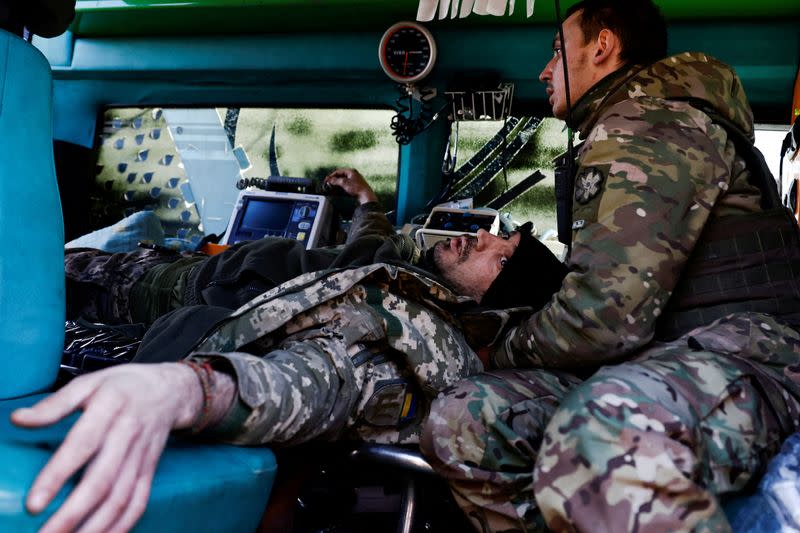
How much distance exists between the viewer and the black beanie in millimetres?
1842

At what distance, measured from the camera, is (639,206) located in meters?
1.39

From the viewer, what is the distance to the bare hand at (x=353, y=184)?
2.87 metres

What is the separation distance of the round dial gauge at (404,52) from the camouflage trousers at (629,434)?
2142 mm

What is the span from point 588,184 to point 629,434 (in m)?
0.64

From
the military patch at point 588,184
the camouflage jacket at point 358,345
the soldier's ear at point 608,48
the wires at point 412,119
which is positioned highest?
the soldier's ear at point 608,48

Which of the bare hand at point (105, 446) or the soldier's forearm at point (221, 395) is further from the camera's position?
the soldier's forearm at point (221, 395)

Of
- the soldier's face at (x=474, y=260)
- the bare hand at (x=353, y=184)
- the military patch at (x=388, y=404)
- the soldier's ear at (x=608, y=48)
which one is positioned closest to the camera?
the military patch at (x=388, y=404)

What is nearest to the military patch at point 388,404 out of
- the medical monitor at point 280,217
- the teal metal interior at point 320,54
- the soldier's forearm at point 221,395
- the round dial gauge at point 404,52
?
the soldier's forearm at point 221,395

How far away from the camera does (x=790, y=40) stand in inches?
115

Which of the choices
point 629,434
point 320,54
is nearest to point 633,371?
point 629,434

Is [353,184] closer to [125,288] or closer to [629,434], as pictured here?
[125,288]

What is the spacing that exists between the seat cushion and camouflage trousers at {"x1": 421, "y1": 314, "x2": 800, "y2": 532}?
35cm

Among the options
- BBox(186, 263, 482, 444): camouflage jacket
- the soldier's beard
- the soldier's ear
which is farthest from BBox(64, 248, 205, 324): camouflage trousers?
the soldier's ear

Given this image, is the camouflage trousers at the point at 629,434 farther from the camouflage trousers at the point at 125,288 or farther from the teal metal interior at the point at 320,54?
the teal metal interior at the point at 320,54
